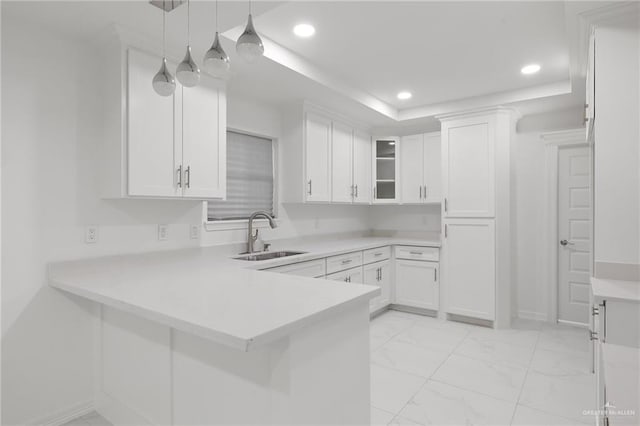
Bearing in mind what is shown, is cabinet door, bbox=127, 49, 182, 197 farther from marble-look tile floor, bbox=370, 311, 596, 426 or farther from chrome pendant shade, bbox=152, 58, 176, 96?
marble-look tile floor, bbox=370, 311, 596, 426

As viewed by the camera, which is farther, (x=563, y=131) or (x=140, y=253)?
(x=563, y=131)

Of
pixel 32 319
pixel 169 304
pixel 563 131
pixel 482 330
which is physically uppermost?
pixel 563 131

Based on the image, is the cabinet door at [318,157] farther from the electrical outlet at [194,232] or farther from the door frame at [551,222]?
the door frame at [551,222]

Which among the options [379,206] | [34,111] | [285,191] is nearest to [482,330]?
[379,206]

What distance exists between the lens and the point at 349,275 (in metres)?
3.82

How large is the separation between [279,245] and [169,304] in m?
2.33

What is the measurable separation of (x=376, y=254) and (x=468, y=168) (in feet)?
4.68

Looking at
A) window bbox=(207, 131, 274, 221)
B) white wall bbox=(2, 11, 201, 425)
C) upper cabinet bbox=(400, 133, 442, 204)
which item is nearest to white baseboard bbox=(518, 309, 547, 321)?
upper cabinet bbox=(400, 133, 442, 204)

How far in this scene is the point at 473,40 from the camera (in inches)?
108

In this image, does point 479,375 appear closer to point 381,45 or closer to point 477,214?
point 477,214

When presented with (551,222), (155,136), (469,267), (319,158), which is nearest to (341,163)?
(319,158)

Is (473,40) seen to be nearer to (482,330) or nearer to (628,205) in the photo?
(628,205)

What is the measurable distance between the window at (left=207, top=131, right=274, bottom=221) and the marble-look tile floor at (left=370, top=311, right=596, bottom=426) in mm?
1800

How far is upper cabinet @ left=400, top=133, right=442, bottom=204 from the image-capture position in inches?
185
